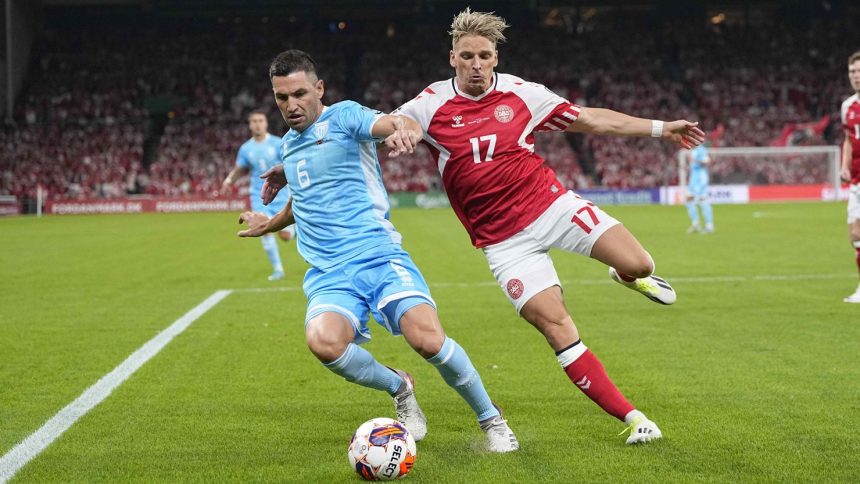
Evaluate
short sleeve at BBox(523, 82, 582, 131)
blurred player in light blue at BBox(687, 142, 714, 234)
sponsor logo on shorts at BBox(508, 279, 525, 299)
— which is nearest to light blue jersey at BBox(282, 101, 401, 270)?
sponsor logo on shorts at BBox(508, 279, 525, 299)

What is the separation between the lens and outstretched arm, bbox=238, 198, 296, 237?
566 centimetres

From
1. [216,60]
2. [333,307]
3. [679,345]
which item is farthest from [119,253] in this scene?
[216,60]

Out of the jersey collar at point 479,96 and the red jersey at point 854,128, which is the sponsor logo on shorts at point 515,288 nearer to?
the jersey collar at point 479,96

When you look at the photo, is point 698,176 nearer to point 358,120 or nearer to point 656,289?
point 656,289

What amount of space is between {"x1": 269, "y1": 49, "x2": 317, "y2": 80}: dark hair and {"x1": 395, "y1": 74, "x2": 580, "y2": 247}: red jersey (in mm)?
598

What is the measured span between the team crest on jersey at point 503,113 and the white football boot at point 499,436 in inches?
67.2

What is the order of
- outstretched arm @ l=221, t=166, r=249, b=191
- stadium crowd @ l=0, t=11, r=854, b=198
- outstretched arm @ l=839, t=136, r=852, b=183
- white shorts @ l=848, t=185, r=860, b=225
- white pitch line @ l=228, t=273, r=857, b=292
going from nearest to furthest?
1. outstretched arm @ l=839, t=136, r=852, b=183
2. white shorts @ l=848, t=185, r=860, b=225
3. white pitch line @ l=228, t=273, r=857, b=292
4. outstretched arm @ l=221, t=166, r=249, b=191
5. stadium crowd @ l=0, t=11, r=854, b=198

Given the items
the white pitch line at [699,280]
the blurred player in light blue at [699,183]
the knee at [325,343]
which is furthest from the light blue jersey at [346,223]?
the blurred player in light blue at [699,183]

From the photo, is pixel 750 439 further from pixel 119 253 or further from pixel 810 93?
pixel 810 93

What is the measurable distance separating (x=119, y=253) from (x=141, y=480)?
15.8 meters

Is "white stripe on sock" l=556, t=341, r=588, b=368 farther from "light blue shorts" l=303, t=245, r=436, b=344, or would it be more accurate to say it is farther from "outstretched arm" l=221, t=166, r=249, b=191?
"outstretched arm" l=221, t=166, r=249, b=191

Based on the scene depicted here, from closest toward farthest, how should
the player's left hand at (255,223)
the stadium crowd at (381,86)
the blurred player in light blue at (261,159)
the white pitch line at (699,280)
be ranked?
the player's left hand at (255,223), the white pitch line at (699,280), the blurred player in light blue at (261,159), the stadium crowd at (381,86)

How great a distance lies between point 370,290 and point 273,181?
1.01 m

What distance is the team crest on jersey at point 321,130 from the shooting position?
A: 528cm
